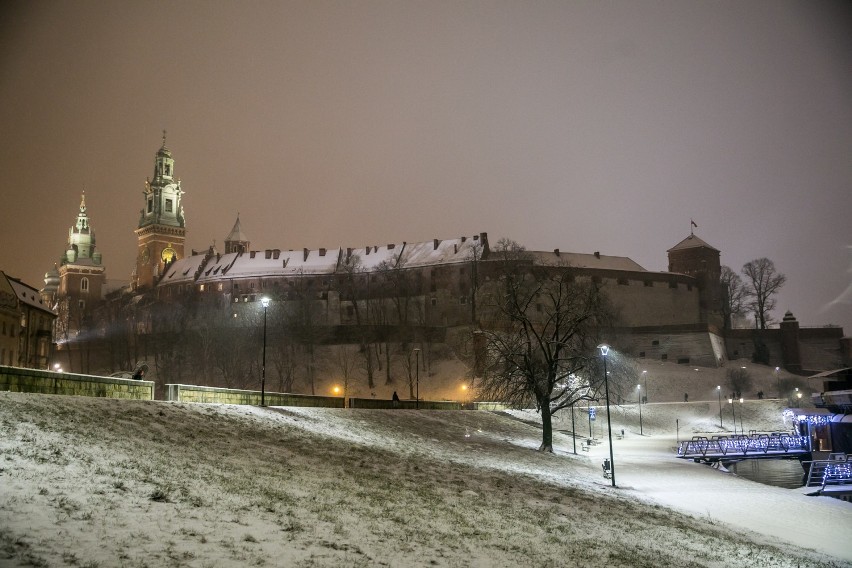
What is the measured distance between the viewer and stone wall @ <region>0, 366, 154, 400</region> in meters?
20.3

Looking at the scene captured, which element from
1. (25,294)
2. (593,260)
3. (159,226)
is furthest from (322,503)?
(159,226)

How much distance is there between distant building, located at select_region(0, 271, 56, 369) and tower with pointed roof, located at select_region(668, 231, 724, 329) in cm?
9563

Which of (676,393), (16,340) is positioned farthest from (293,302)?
(676,393)

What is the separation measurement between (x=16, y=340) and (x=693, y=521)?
6758cm

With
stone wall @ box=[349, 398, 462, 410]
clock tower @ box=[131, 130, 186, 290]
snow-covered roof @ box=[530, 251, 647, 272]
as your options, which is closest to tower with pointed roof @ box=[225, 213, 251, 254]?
clock tower @ box=[131, 130, 186, 290]

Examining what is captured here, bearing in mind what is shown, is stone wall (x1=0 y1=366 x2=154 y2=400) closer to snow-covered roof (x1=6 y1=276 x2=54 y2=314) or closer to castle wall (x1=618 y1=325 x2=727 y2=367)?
snow-covered roof (x1=6 y1=276 x2=54 y2=314)

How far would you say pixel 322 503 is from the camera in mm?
15891

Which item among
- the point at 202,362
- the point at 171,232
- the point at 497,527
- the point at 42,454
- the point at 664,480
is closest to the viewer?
the point at 42,454

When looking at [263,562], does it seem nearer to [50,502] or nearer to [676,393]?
[50,502]

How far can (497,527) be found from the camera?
54.4ft

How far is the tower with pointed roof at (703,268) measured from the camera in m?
124

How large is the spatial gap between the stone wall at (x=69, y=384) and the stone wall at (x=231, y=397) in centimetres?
107

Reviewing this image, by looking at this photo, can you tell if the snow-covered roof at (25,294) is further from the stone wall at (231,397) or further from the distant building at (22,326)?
the stone wall at (231,397)

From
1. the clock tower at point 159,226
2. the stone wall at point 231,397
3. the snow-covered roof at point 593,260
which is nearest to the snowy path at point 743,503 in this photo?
the stone wall at point 231,397
